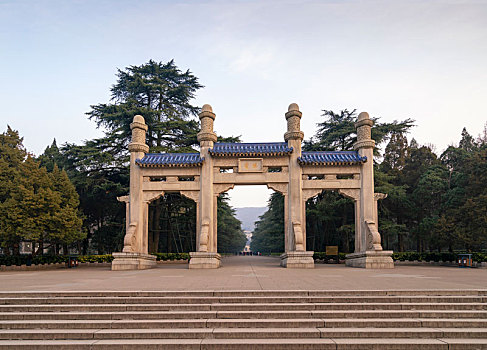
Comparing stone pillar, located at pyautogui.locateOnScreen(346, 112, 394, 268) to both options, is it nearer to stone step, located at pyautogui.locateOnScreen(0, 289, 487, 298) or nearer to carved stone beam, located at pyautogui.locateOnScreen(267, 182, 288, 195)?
carved stone beam, located at pyautogui.locateOnScreen(267, 182, 288, 195)

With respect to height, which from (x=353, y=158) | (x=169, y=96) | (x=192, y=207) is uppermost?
(x=169, y=96)

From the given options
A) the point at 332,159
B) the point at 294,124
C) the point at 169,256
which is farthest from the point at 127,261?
the point at 332,159

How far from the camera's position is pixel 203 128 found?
63.9ft

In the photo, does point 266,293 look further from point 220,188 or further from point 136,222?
point 136,222

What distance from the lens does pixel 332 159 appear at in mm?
19062

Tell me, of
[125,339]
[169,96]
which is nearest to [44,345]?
[125,339]

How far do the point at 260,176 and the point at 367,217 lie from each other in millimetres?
5410

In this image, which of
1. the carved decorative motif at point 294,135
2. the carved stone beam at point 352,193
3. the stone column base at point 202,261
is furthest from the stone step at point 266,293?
the carved decorative motif at point 294,135

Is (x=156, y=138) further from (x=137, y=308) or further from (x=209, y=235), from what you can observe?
(x=137, y=308)

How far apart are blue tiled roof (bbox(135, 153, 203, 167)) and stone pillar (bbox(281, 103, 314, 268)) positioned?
4499mm

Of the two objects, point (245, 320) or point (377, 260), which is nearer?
point (245, 320)

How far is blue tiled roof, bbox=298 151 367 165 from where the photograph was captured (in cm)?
1886

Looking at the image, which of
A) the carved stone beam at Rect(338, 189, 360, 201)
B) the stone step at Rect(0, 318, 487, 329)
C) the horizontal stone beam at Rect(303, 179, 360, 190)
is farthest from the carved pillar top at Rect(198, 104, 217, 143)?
the stone step at Rect(0, 318, 487, 329)

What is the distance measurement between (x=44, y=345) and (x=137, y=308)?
178 cm
